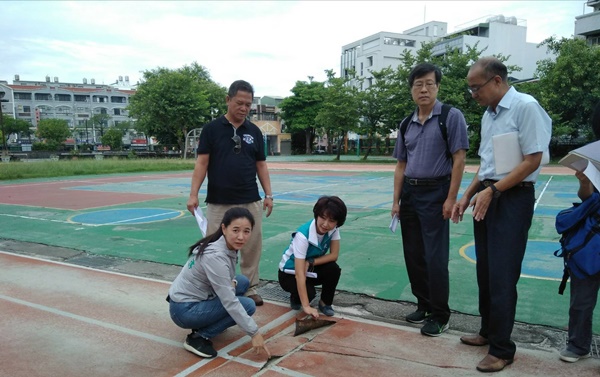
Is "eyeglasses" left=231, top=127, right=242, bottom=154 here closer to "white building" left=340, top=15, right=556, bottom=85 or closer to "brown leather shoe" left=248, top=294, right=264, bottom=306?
"brown leather shoe" left=248, top=294, right=264, bottom=306

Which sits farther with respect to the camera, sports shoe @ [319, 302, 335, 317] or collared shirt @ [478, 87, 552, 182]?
sports shoe @ [319, 302, 335, 317]

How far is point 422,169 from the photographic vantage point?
342 centimetres

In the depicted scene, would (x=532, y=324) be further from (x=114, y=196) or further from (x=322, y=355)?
(x=114, y=196)

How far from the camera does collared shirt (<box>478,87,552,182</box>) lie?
8.89 ft

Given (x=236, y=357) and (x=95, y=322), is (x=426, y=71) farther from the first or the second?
(x=95, y=322)

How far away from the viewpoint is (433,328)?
11.1ft

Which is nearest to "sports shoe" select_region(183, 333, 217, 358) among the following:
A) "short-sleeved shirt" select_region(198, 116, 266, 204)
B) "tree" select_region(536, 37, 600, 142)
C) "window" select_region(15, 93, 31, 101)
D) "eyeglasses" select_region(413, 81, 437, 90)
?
"short-sleeved shirt" select_region(198, 116, 266, 204)

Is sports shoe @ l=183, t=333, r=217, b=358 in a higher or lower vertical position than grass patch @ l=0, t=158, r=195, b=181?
lower

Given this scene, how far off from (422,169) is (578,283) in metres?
1.23

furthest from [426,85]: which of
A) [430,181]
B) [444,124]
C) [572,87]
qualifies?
[572,87]

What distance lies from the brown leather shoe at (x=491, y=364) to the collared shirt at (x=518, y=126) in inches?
44.1

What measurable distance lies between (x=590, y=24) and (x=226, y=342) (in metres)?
39.6

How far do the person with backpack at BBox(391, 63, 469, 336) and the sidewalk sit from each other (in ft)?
1.32

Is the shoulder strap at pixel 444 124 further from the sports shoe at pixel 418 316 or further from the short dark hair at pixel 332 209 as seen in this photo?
the sports shoe at pixel 418 316
